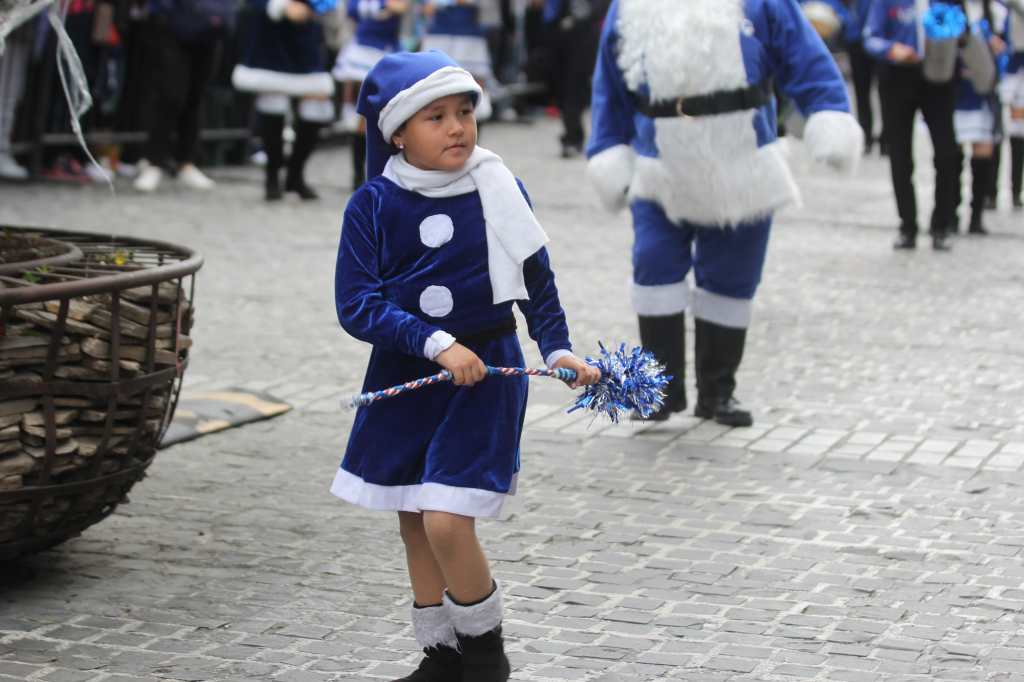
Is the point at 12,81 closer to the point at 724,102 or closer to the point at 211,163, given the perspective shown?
the point at 211,163

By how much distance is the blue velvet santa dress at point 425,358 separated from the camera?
3.92 m

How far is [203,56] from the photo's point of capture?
1394 cm

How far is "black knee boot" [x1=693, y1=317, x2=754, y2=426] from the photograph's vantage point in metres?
6.95

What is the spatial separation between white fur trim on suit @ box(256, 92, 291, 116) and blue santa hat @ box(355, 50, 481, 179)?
950 centimetres

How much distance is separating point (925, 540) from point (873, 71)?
1431 cm

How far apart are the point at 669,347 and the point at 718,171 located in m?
0.73

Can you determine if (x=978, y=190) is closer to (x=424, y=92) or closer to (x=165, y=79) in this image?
(x=165, y=79)

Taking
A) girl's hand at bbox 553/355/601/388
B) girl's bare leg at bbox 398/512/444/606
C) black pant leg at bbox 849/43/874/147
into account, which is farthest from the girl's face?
black pant leg at bbox 849/43/874/147

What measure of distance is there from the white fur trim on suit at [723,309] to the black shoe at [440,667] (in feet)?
10.1

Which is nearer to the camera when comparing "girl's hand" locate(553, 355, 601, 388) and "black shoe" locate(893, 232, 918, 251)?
"girl's hand" locate(553, 355, 601, 388)

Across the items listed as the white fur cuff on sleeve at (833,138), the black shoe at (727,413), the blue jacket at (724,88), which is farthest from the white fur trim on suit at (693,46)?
the black shoe at (727,413)

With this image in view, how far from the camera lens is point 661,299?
6.86 meters

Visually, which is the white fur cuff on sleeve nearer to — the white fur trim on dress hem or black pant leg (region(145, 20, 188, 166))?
the white fur trim on dress hem

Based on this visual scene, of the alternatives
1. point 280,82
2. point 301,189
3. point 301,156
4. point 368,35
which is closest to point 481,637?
point 280,82
